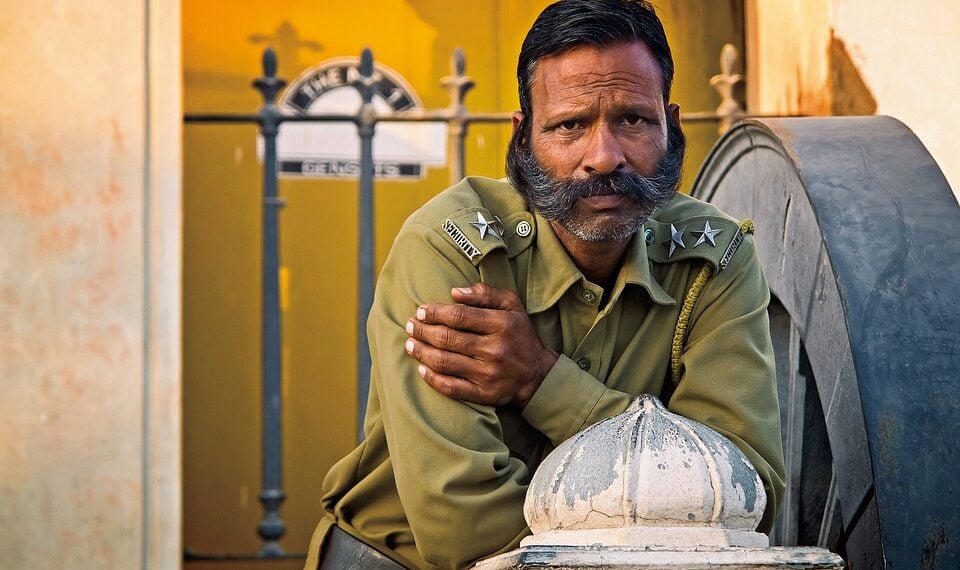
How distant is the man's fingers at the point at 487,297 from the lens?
8.88 feet

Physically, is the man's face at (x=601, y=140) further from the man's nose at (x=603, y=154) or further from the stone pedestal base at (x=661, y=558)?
Answer: the stone pedestal base at (x=661, y=558)

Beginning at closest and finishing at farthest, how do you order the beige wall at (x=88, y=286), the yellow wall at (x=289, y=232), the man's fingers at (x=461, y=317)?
the man's fingers at (x=461, y=317)
the beige wall at (x=88, y=286)
the yellow wall at (x=289, y=232)

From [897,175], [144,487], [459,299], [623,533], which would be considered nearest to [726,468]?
[623,533]

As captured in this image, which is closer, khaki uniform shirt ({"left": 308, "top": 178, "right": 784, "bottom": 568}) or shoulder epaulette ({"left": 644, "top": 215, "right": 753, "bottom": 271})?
khaki uniform shirt ({"left": 308, "top": 178, "right": 784, "bottom": 568})

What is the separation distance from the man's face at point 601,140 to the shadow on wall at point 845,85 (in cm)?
186

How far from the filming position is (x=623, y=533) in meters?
2.14

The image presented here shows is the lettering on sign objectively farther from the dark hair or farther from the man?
the dark hair

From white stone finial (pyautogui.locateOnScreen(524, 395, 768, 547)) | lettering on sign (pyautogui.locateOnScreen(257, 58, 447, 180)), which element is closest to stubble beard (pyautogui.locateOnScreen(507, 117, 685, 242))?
white stone finial (pyautogui.locateOnScreen(524, 395, 768, 547))

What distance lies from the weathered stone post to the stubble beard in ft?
1.89

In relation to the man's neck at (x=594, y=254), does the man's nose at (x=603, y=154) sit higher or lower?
higher

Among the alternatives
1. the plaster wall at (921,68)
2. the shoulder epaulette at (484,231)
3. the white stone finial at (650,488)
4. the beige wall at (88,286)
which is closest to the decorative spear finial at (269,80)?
the beige wall at (88,286)

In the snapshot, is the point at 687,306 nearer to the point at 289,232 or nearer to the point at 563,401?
the point at 563,401

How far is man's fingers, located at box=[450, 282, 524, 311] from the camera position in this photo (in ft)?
8.88

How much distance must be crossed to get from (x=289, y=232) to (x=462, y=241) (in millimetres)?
3450
